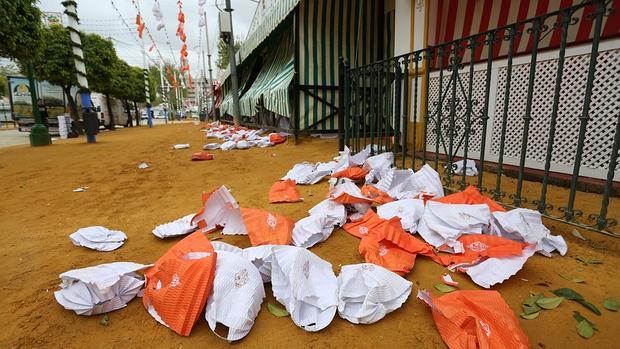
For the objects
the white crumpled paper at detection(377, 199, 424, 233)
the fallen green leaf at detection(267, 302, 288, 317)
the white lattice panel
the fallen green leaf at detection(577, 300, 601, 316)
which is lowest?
the fallen green leaf at detection(267, 302, 288, 317)

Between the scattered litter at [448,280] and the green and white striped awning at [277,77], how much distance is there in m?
5.07

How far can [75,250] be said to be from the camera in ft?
6.13

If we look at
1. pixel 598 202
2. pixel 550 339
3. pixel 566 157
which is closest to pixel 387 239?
pixel 550 339

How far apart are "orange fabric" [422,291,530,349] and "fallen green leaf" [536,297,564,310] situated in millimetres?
228

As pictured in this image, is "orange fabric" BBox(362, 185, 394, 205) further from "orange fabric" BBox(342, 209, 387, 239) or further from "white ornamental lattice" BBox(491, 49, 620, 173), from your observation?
"white ornamental lattice" BBox(491, 49, 620, 173)

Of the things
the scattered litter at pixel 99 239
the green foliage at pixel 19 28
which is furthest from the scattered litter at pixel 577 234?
the green foliage at pixel 19 28

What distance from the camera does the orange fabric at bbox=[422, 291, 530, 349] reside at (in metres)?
1.03

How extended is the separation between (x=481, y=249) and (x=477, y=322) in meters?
0.62

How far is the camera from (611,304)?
1.24 m

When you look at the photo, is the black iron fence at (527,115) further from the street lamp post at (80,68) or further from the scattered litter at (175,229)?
the street lamp post at (80,68)

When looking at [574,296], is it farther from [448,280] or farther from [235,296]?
[235,296]

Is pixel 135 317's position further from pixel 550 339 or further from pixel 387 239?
pixel 550 339

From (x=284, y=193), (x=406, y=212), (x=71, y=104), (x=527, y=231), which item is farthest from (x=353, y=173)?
(x=71, y=104)

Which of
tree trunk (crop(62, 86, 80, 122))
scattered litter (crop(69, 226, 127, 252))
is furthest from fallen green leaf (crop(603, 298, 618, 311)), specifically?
tree trunk (crop(62, 86, 80, 122))
